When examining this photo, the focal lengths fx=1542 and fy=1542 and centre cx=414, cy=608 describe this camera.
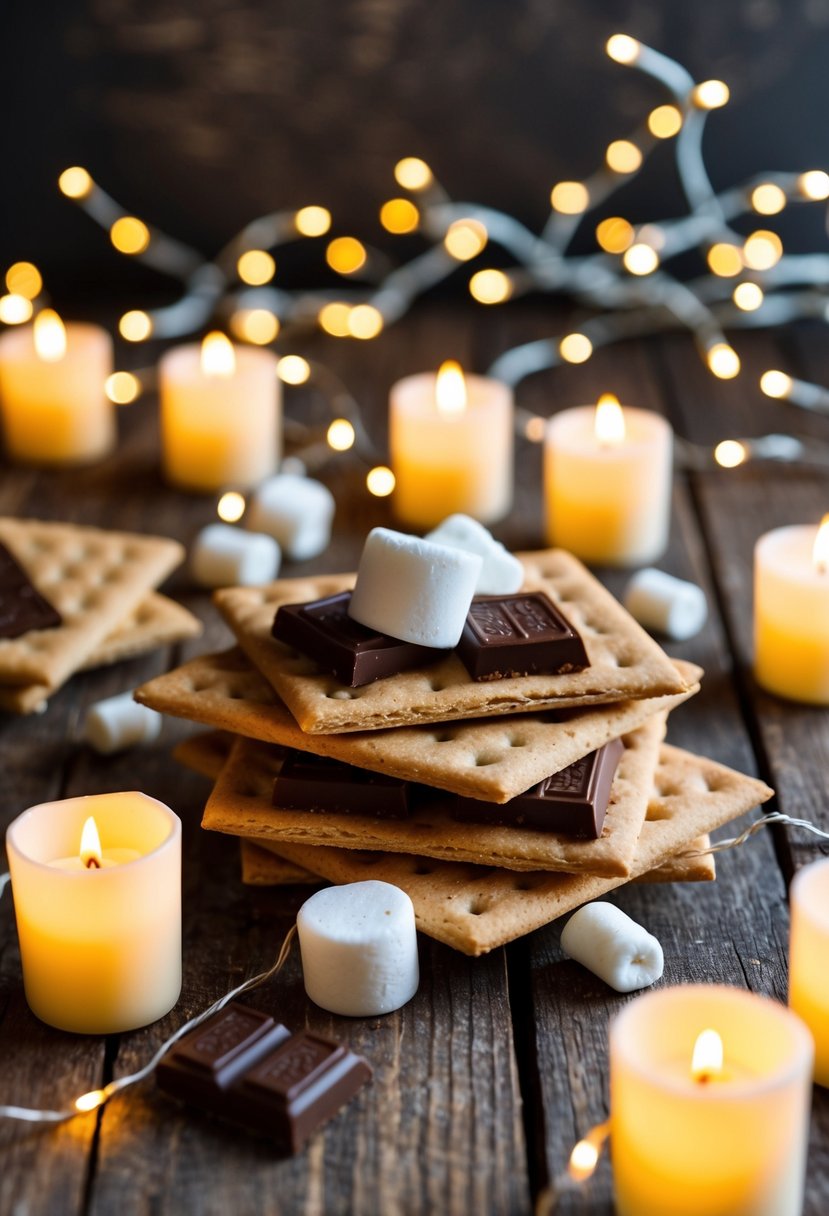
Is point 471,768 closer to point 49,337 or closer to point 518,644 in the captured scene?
point 518,644

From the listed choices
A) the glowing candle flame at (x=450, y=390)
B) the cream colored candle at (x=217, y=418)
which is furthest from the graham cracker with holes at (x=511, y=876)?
the cream colored candle at (x=217, y=418)

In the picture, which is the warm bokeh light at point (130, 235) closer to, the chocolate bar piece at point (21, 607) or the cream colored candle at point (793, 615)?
the chocolate bar piece at point (21, 607)

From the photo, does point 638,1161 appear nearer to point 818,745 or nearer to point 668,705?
point 668,705

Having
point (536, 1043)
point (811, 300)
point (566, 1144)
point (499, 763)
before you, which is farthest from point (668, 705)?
point (811, 300)

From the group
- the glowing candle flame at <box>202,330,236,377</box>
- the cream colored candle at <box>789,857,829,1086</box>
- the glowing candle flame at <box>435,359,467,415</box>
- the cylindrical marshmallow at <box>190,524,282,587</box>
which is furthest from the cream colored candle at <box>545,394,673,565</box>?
the cream colored candle at <box>789,857,829,1086</box>

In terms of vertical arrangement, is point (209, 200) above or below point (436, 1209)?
above

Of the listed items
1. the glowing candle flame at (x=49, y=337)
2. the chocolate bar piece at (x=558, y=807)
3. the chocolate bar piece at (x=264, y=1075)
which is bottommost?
the chocolate bar piece at (x=264, y=1075)
